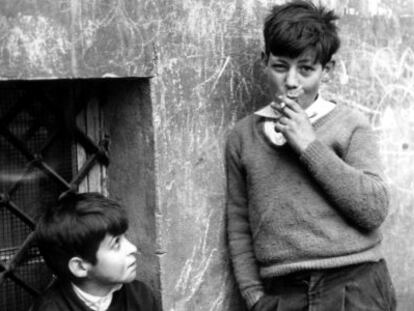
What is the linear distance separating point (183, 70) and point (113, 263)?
29.1 inches

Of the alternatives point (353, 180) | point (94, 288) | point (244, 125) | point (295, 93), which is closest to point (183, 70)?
point (244, 125)

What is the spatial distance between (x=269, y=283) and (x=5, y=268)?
0.95 meters

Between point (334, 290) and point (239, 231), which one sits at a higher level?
point (239, 231)

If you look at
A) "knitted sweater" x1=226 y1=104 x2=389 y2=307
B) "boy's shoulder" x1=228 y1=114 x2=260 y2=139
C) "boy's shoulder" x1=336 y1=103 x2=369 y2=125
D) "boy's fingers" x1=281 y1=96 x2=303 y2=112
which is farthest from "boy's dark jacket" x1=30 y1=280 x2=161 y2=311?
"boy's shoulder" x1=336 y1=103 x2=369 y2=125

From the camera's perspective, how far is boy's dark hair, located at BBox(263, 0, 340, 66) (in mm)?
2658

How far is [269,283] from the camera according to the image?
2.82 m

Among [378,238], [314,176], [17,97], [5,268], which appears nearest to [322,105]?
[314,176]

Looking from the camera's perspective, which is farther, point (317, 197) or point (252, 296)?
point (252, 296)

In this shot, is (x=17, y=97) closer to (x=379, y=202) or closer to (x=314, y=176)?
(x=314, y=176)

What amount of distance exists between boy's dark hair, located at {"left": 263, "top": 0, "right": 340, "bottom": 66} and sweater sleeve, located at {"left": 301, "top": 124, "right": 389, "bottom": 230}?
33cm

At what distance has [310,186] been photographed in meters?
2.68

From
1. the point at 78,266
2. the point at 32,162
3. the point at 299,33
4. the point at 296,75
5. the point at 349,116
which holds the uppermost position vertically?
the point at 299,33

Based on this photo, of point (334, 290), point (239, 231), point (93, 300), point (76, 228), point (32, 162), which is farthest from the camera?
point (239, 231)

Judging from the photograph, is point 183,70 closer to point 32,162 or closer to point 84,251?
point 32,162
